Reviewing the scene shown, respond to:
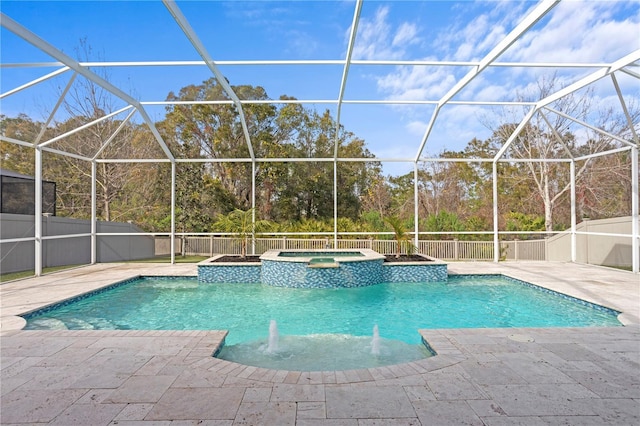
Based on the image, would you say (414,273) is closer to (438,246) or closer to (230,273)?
(438,246)

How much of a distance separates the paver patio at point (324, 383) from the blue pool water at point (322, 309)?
1.31 meters

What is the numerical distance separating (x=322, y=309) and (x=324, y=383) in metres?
3.94

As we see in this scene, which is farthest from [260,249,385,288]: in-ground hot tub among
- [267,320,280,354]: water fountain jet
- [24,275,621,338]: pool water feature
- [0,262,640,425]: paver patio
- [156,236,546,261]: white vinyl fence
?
[0,262,640,425]: paver patio

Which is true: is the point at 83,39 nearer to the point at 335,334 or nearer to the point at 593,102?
the point at 335,334

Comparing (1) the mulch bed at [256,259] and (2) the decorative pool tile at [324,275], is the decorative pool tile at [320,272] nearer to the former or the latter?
(2) the decorative pool tile at [324,275]

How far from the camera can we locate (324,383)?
314 cm

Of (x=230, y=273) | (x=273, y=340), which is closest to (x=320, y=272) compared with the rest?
(x=230, y=273)

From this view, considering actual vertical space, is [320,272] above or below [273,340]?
above

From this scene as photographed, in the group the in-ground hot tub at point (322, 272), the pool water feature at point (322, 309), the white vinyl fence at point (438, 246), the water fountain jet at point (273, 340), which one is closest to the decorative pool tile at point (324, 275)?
the in-ground hot tub at point (322, 272)

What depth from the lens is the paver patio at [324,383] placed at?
2609mm

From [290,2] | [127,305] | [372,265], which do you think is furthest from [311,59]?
[127,305]

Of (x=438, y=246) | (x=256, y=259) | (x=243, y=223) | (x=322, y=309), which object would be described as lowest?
(x=322, y=309)

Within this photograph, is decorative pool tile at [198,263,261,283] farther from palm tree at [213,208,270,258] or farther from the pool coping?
palm tree at [213,208,270,258]

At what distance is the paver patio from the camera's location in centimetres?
261
